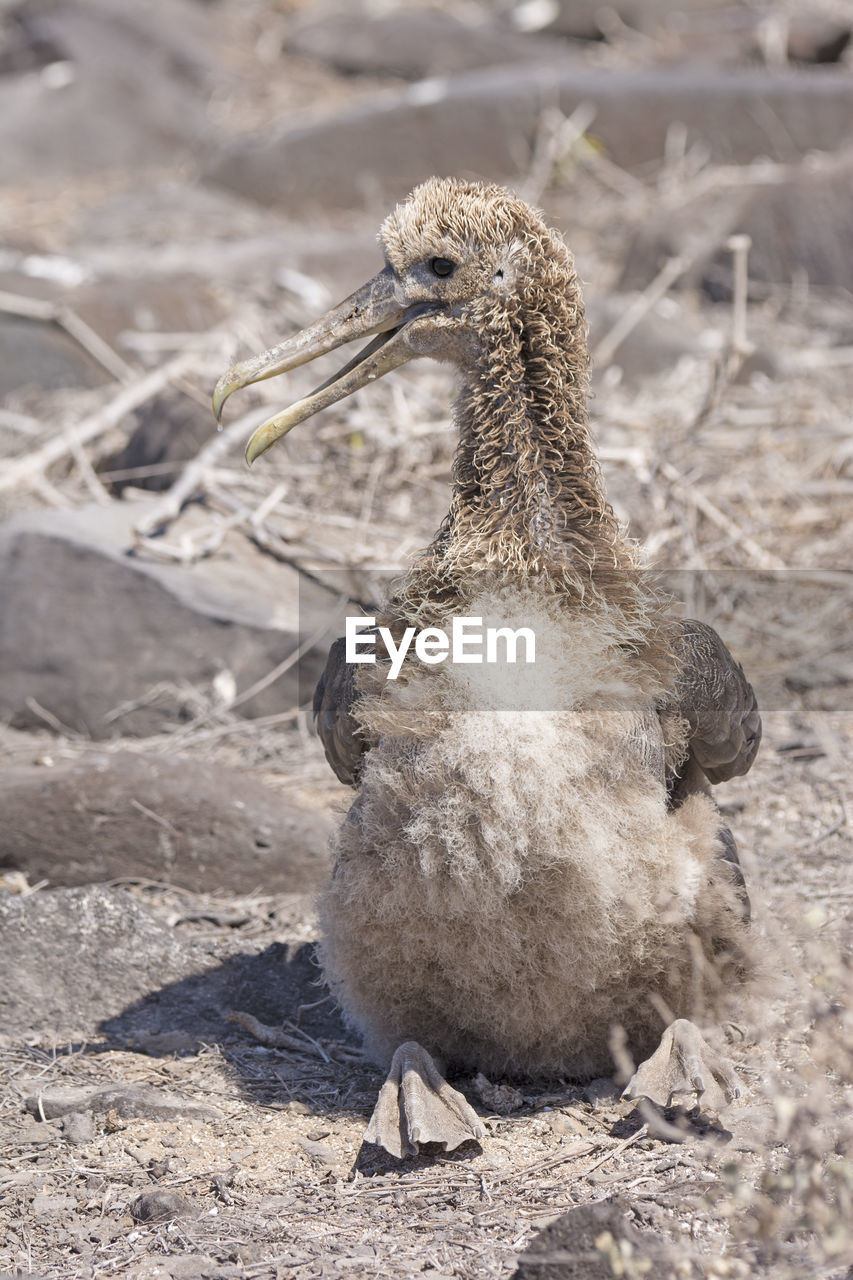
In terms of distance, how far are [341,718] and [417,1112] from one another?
1.07 m

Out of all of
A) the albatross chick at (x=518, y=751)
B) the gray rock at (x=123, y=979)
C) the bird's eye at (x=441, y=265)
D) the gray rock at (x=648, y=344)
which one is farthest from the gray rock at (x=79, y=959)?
the gray rock at (x=648, y=344)

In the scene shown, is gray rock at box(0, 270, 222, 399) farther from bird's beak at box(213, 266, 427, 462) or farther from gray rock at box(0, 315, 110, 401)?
bird's beak at box(213, 266, 427, 462)

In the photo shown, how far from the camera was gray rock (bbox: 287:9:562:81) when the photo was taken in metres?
18.0

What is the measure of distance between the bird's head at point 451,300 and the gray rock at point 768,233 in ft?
26.7

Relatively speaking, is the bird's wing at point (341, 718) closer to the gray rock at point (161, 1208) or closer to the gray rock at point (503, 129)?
the gray rock at point (161, 1208)

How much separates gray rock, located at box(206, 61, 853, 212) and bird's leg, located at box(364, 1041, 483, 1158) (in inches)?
475

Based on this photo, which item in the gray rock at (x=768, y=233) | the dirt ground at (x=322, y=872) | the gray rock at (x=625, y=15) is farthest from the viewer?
the gray rock at (x=625, y=15)

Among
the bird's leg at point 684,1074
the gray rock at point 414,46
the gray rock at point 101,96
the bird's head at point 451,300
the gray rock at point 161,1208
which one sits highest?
the gray rock at point 414,46

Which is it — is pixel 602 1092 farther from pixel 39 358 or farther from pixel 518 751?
pixel 39 358

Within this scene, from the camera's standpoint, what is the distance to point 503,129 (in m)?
14.8

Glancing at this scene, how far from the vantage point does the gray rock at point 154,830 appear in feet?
18.3

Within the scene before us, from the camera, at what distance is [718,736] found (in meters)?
4.06

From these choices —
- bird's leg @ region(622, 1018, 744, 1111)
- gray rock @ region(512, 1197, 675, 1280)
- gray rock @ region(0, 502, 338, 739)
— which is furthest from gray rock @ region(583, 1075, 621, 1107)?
gray rock @ region(0, 502, 338, 739)

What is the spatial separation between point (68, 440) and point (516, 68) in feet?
33.2
